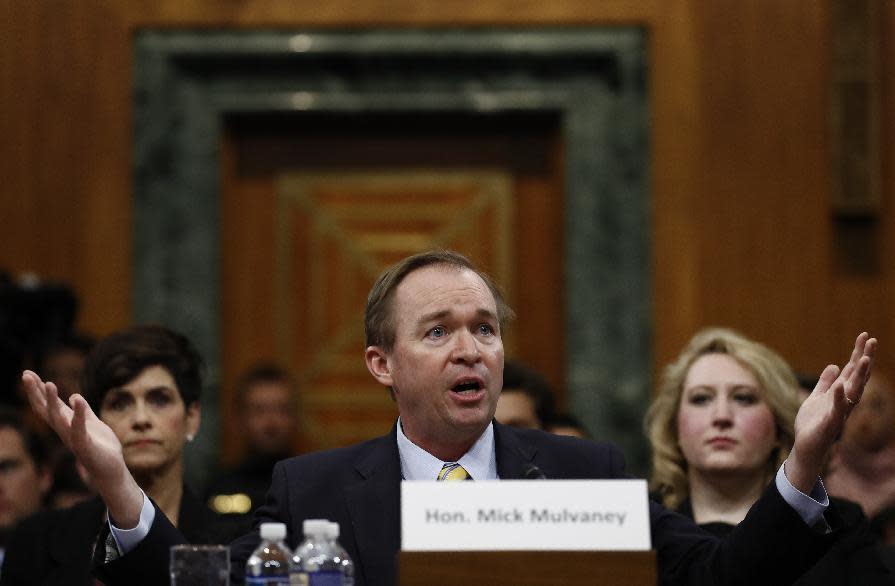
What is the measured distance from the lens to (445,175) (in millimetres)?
7965

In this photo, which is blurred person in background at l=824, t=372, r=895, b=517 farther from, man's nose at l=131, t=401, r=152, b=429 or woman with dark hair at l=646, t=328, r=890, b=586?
man's nose at l=131, t=401, r=152, b=429

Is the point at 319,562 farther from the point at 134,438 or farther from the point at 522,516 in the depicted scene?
the point at 134,438

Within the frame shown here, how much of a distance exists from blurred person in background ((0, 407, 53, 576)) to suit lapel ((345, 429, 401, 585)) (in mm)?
2684

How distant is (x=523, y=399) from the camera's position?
17.9 ft

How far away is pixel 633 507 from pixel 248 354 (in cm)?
536

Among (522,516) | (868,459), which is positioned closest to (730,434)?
(868,459)

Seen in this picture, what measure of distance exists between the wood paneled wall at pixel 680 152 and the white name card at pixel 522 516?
16.3 feet

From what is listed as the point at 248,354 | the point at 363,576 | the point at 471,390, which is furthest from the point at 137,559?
the point at 248,354

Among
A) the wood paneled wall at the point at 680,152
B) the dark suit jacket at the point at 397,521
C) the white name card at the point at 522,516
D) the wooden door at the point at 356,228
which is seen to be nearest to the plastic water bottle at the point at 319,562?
the white name card at the point at 522,516

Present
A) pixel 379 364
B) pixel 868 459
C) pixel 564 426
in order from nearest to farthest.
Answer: pixel 379 364, pixel 564 426, pixel 868 459

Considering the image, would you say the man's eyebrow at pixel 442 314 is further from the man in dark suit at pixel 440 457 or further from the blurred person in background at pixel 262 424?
the blurred person in background at pixel 262 424

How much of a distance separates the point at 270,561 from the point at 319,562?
147mm

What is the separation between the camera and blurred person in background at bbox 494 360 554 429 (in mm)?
5324

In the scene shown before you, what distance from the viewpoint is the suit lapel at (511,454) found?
3420 mm
